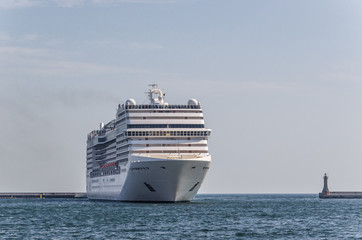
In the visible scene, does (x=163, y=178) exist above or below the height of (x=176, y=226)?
above

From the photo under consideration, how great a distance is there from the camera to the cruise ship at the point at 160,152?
9775cm

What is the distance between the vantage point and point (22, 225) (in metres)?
71.7

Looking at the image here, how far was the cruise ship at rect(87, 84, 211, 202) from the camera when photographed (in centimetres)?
9775

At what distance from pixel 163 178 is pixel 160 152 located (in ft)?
17.0

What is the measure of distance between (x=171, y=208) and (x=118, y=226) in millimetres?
23981

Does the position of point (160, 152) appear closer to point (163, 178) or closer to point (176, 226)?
point (163, 178)

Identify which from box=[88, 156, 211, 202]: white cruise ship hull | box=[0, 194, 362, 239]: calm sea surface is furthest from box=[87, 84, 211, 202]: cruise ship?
box=[0, 194, 362, 239]: calm sea surface

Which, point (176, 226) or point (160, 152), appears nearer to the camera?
point (176, 226)

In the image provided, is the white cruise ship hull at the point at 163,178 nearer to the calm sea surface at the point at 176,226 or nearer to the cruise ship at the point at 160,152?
the cruise ship at the point at 160,152

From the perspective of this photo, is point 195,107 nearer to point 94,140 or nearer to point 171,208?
point 171,208

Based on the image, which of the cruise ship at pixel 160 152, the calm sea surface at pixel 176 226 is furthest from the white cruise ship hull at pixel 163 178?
the calm sea surface at pixel 176 226

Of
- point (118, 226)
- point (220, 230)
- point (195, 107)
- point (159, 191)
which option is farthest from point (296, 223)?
point (195, 107)

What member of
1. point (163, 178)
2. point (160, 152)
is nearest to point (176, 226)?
point (163, 178)

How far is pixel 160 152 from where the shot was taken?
102 meters
